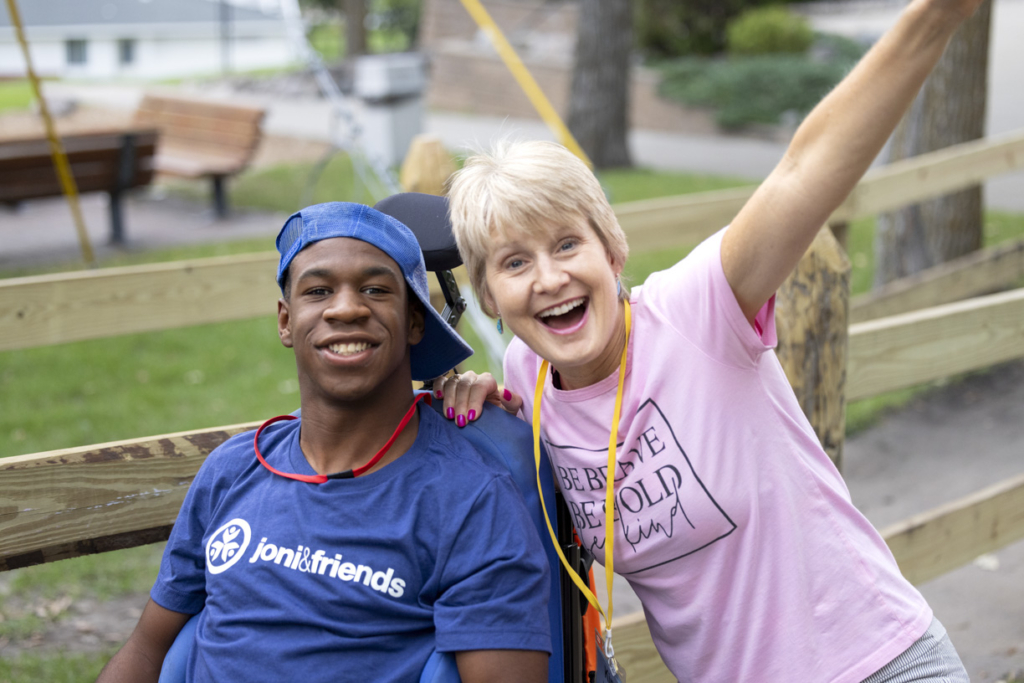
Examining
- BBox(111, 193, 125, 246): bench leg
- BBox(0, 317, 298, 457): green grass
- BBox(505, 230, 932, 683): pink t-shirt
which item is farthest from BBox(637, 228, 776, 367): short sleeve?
BBox(111, 193, 125, 246): bench leg

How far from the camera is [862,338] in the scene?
2.89m

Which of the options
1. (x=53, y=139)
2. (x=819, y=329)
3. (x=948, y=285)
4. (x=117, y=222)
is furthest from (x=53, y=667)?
(x=117, y=222)

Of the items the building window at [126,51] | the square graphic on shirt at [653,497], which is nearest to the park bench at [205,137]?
the square graphic on shirt at [653,497]

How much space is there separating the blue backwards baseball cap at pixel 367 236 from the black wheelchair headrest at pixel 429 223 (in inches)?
3.2

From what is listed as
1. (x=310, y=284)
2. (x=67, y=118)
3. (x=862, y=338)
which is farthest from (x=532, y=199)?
(x=67, y=118)

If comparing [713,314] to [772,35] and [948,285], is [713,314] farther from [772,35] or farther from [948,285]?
[772,35]

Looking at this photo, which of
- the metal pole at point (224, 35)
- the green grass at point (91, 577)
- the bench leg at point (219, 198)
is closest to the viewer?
the green grass at point (91, 577)

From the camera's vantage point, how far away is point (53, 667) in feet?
11.5

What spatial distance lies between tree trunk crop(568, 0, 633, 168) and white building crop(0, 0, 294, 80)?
2944 centimetres

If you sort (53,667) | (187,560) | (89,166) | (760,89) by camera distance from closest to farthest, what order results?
(187,560), (53,667), (89,166), (760,89)

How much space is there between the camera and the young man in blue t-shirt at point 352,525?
1.77 m

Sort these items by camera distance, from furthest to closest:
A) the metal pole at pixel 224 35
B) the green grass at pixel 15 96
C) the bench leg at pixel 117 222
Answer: the metal pole at pixel 224 35, the green grass at pixel 15 96, the bench leg at pixel 117 222

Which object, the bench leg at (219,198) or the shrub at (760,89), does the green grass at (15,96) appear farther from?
the shrub at (760,89)

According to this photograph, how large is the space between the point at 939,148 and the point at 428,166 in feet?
15.4
